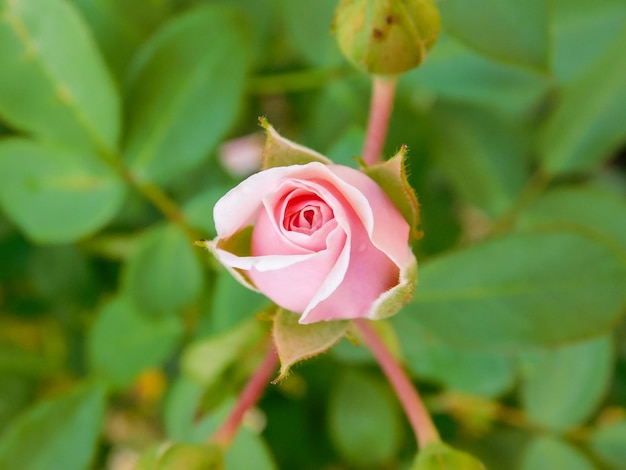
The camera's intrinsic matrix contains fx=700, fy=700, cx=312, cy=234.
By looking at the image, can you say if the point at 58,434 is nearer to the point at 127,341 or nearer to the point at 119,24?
the point at 127,341

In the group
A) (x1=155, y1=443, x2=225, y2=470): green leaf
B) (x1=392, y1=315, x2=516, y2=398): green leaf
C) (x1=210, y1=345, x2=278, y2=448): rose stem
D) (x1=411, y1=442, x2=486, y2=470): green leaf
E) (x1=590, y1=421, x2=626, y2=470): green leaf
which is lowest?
(x1=590, y1=421, x2=626, y2=470): green leaf

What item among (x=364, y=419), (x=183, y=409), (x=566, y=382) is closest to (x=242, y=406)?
(x=183, y=409)

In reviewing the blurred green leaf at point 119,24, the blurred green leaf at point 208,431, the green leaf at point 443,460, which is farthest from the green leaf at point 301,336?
the blurred green leaf at point 119,24

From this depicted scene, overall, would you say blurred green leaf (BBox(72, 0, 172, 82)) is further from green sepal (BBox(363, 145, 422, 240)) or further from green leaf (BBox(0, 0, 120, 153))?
green sepal (BBox(363, 145, 422, 240))

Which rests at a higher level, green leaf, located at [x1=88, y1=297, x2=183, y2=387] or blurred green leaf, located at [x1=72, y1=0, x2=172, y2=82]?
blurred green leaf, located at [x1=72, y1=0, x2=172, y2=82]

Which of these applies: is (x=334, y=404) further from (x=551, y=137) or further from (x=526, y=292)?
(x=551, y=137)

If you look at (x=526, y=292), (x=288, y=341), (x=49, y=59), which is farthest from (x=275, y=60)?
(x=288, y=341)

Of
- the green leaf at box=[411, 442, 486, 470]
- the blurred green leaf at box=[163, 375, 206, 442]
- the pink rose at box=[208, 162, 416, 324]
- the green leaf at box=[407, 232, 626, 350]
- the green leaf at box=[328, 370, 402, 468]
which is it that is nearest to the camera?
the pink rose at box=[208, 162, 416, 324]

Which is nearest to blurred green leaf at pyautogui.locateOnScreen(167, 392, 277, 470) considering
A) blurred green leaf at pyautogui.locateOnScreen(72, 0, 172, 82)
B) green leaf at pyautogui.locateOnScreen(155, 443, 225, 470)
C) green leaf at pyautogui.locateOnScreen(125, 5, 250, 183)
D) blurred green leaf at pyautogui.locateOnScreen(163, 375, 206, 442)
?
blurred green leaf at pyautogui.locateOnScreen(163, 375, 206, 442)

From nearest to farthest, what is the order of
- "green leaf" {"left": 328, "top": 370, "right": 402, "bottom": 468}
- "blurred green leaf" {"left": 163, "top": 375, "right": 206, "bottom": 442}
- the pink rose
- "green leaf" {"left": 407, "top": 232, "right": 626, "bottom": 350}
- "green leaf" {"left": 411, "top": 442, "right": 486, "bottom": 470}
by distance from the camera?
the pink rose < "green leaf" {"left": 411, "top": 442, "right": 486, "bottom": 470} < "green leaf" {"left": 407, "top": 232, "right": 626, "bottom": 350} < "blurred green leaf" {"left": 163, "top": 375, "right": 206, "bottom": 442} < "green leaf" {"left": 328, "top": 370, "right": 402, "bottom": 468}
